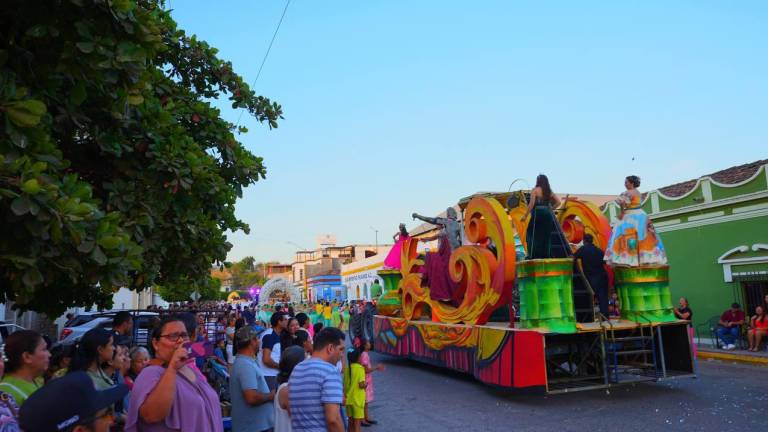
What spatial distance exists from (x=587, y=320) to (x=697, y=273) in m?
8.50

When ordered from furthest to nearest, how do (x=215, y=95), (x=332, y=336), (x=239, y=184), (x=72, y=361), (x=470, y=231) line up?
(x=470, y=231) → (x=215, y=95) → (x=239, y=184) → (x=72, y=361) → (x=332, y=336)

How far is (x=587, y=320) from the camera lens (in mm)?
9445

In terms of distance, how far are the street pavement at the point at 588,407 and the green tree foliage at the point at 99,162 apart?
3.90 metres

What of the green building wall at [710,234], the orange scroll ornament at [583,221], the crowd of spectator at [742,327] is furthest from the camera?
the green building wall at [710,234]

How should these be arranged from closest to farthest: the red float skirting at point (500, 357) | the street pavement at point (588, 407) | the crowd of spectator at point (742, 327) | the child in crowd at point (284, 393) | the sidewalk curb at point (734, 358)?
the child in crowd at point (284, 393) < the street pavement at point (588, 407) < the red float skirting at point (500, 357) < the sidewalk curb at point (734, 358) < the crowd of spectator at point (742, 327)

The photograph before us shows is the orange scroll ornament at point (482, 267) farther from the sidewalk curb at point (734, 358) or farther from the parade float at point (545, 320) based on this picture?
the sidewalk curb at point (734, 358)

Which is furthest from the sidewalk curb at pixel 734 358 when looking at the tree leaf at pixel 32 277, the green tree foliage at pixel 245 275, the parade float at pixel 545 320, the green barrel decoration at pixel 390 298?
the green tree foliage at pixel 245 275

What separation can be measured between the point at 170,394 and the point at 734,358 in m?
13.6

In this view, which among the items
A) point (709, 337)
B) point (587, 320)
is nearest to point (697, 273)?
point (709, 337)

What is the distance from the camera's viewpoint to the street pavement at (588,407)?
7.25 m

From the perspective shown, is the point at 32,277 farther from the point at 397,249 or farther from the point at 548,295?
the point at 397,249

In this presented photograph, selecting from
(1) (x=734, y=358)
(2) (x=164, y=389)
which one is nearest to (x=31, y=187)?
(2) (x=164, y=389)

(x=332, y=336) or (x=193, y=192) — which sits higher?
(x=193, y=192)

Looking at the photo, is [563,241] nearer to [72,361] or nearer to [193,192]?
[193,192]
